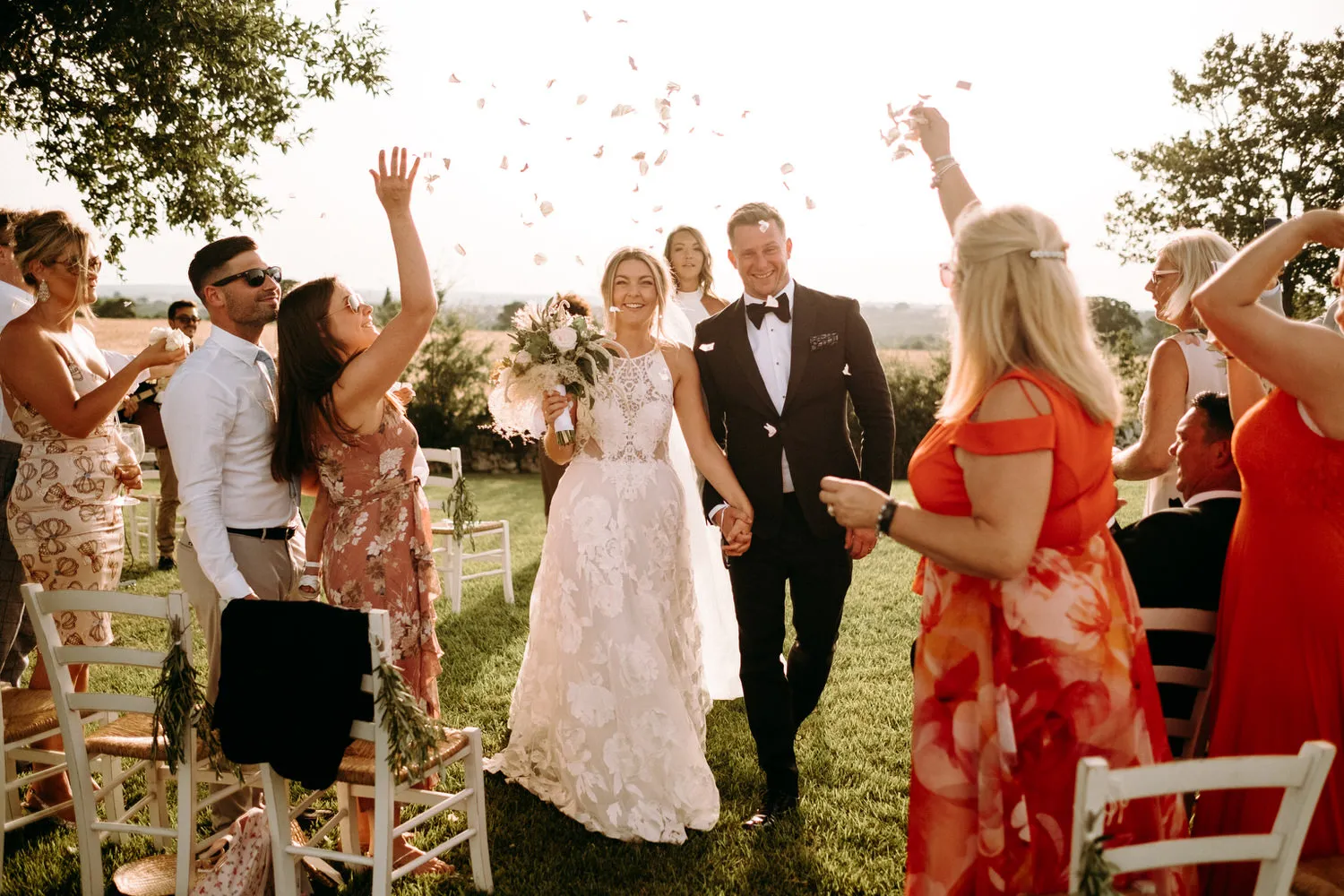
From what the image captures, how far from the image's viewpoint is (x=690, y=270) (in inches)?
252

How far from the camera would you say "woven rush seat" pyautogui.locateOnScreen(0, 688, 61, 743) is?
388 centimetres

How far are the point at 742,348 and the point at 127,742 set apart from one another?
2915mm

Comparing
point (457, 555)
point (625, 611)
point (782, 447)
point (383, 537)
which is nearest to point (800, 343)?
point (782, 447)

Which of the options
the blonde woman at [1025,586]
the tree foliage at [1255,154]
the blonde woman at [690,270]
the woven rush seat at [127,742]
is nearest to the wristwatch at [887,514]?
the blonde woman at [1025,586]

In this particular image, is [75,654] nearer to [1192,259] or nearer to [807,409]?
[807,409]

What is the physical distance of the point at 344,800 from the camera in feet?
12.2

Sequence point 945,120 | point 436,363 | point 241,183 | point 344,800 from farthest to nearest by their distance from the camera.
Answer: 1. point 436,363
2. point 241,183
3. point 344,800
4. point 945,120

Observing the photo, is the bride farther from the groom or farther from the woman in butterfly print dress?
the woman in butterfly print dress

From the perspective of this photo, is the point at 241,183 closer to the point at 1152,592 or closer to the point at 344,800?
the point at 344,800

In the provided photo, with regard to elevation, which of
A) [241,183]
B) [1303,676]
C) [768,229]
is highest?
[241,183]

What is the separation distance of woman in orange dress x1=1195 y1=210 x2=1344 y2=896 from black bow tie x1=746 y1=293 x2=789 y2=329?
2057 mm

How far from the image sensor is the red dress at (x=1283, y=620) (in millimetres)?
2516

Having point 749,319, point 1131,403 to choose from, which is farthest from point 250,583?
point 1131,403

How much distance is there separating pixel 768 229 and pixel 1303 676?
2.71m
